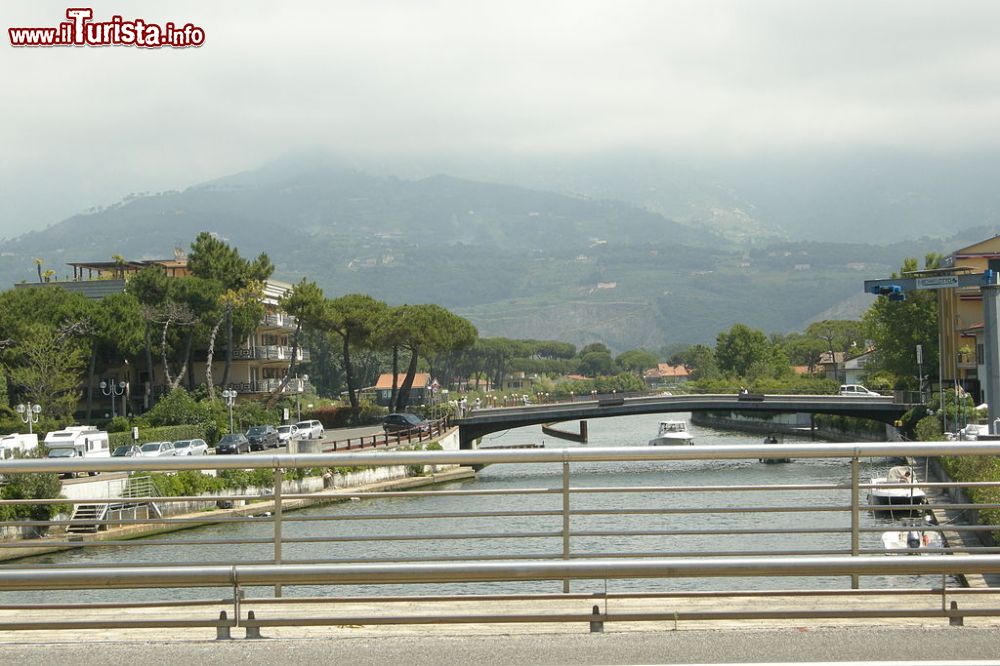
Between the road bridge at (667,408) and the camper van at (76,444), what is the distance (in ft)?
95.7

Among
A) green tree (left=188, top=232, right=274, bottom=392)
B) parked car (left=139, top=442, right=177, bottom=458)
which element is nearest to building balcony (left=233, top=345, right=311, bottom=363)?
green tree (left=188, top=232, right=274, bottom=392)

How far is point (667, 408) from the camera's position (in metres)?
84.6

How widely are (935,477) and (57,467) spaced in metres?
43.4

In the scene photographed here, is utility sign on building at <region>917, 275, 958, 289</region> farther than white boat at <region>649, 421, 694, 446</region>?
No

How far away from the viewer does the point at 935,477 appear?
Result: 1810 inches

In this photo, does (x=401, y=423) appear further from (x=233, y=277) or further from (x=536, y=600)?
(x=536, y=600)

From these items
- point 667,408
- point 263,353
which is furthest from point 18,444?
point 667,408

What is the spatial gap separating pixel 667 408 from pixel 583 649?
78359 mm

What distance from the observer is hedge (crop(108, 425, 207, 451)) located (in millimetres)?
56750

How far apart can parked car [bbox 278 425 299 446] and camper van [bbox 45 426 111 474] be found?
11.0 m

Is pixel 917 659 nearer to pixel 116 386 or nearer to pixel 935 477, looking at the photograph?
pixel 935 477

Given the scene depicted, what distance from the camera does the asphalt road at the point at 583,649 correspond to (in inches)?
274

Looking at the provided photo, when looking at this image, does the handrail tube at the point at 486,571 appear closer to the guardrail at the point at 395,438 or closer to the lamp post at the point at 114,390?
the guardrail at the point at 395,438

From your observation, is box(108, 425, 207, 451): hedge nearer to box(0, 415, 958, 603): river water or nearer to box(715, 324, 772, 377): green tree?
box(0, 415, 958, 603): river water
